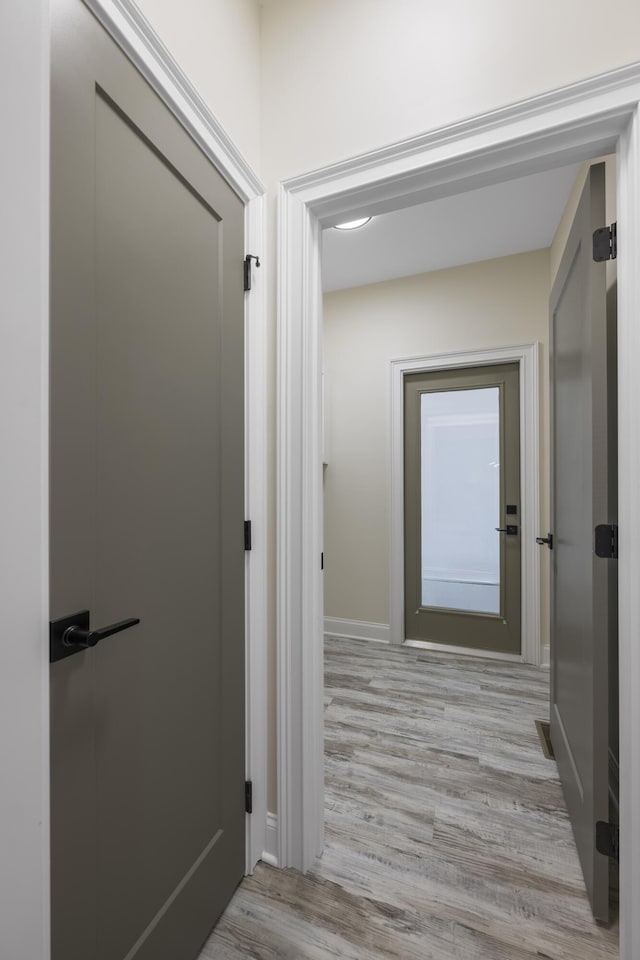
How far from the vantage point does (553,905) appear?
1.30m

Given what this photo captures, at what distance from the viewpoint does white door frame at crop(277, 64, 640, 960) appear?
3.56 feet

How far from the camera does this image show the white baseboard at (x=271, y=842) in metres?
1.42

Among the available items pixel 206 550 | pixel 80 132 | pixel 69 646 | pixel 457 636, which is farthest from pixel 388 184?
pixel 457 636

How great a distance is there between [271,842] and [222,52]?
2.42 metres

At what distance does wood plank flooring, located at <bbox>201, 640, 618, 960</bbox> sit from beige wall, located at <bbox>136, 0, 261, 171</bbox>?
2247 millimetres

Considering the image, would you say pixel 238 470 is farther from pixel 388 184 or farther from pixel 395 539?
pixel 395 539

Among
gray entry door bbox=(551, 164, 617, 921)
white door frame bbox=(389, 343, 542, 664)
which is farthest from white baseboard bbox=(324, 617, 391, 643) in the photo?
gray entry door bbox=(551, 164, 617, 921)

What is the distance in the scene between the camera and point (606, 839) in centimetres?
125

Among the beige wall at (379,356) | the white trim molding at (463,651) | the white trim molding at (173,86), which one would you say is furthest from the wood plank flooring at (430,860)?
the white trim molding at (173,86)

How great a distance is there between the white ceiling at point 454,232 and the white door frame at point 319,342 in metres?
1.23

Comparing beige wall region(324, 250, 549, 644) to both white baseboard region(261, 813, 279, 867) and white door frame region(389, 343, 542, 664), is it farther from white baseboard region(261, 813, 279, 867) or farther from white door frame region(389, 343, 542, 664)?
white baseboard region(261, 813, 279, 867)

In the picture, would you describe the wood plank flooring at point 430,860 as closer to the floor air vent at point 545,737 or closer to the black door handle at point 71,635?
the floor air vent at point 545,737

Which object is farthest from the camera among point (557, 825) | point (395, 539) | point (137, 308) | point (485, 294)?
point (395, 539)

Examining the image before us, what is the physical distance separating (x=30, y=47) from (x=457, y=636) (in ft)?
11.5
